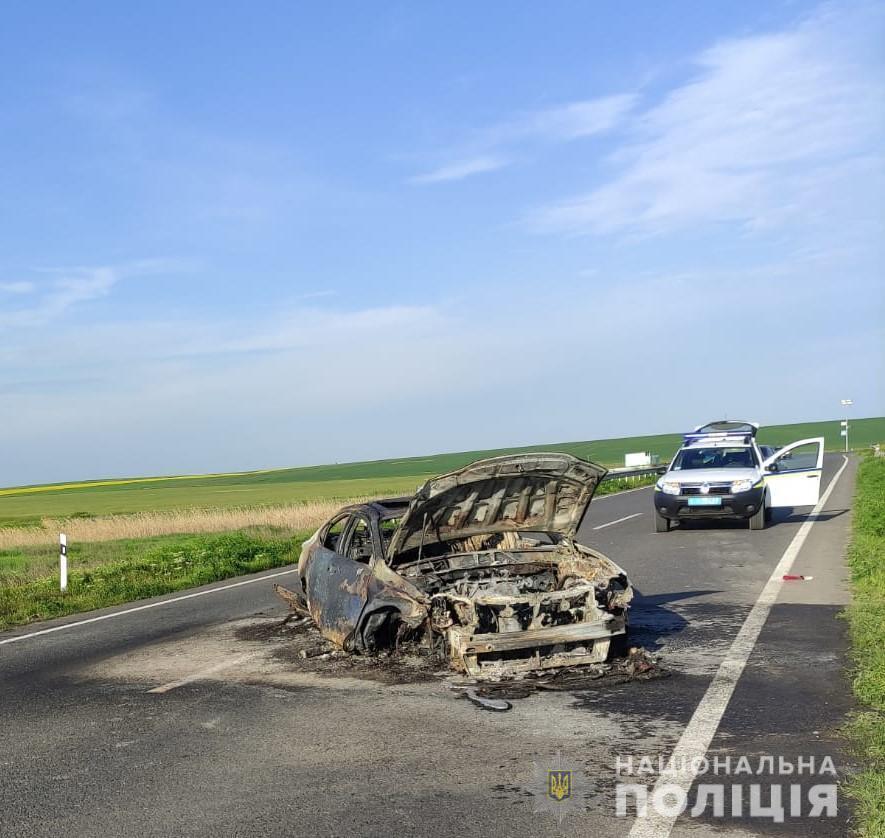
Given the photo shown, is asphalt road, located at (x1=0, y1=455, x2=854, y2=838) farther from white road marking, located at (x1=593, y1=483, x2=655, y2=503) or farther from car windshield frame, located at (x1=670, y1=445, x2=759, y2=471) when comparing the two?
white road marking, located at (x1=593, y1=483, x2=655, y2=503)

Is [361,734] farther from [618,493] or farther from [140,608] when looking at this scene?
[618,493]

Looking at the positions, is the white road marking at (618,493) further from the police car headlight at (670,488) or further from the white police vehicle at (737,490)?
the police car headlight at (670,488)

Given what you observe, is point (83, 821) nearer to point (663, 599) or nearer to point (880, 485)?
point (663, 599)

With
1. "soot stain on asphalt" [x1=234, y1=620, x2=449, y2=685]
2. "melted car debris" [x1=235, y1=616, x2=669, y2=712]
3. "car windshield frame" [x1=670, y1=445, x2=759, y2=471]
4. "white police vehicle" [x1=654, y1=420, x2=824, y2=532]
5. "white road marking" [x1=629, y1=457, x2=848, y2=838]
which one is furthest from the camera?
"car windshield frame" [x1=670, y1=445, x2=759, y2=471]

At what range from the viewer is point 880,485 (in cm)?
2853

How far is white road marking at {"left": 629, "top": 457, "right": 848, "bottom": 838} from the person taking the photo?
4.64 meters

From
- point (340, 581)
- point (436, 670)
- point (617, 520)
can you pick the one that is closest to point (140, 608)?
point (340, 581)

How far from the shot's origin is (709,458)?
20.6 meters

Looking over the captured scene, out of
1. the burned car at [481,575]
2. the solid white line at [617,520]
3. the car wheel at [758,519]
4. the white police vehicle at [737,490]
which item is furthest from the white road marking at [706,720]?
the solid white line at [617,520]

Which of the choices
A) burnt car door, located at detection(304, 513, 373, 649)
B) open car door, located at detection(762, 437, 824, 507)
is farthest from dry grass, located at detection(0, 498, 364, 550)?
burnt car door, located at detection(304, 513, 373, 649)

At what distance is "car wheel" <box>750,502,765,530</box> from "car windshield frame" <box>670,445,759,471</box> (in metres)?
Answer: 1.20

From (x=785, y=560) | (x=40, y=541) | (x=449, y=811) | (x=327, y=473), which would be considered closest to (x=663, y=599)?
(x=785, y=560)

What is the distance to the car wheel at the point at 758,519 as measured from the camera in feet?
61.6

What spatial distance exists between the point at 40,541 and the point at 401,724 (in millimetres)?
25184
